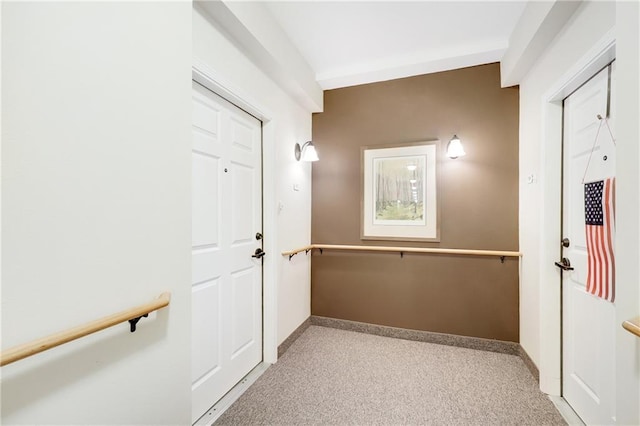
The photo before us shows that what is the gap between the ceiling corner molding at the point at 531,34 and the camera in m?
1.49

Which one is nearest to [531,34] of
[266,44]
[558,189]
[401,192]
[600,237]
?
[558,189]

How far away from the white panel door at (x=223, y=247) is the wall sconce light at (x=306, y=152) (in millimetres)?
527

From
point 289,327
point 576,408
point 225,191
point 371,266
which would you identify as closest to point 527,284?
point 576,408

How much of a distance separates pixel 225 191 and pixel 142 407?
47.4 inches

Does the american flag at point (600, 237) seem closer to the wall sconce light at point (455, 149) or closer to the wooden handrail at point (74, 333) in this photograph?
the wall sconce light at point (455, 149)

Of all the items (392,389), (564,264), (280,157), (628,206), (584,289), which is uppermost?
(280,157)

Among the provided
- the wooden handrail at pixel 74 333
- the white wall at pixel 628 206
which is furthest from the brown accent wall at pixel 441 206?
the wooden handrail at pixel 74 333

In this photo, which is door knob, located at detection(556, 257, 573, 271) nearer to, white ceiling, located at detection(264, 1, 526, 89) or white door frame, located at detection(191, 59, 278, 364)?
white ceiling, located at detection(264, 1, 526, 89)

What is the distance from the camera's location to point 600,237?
4.59 ft

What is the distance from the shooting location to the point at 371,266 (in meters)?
2.79

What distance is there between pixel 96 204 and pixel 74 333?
1.25ft

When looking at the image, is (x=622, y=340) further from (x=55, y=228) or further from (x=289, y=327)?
(x=289, y=327)

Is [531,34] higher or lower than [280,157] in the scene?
higher

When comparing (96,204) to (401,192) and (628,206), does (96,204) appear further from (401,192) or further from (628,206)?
(401,192)
